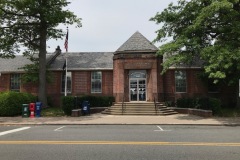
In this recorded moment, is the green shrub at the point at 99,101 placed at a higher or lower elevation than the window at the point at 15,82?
lower

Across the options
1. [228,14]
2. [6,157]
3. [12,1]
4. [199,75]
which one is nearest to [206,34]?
[228,14]

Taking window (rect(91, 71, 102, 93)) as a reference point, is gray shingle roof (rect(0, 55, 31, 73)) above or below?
above

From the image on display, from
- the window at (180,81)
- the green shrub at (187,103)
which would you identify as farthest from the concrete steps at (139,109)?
the window at (180,81)

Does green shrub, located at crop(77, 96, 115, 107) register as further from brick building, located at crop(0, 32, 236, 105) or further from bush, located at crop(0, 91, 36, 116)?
bush, located at crop(0, 91, 36, 116)

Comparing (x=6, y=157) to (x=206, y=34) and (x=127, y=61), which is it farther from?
(x=127, y=61)

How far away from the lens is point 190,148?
30.5 ft

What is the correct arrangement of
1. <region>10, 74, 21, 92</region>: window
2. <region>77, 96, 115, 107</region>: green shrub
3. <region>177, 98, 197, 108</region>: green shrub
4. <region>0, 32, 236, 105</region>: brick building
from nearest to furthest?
<region>177, 98, 197, 108</region>: green shrub, <region>77, 96, 115, 107</region>: green shrub, <region>0, 32, 236, 105</region>: brick building, <region>10, 74, 21, 92</region>: window

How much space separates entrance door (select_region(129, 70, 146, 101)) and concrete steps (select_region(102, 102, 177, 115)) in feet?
8.73

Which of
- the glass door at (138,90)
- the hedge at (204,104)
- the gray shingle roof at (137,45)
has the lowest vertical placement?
the hedge at (204,104)

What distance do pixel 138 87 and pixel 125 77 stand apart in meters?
1.77

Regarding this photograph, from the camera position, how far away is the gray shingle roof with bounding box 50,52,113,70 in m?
33.8

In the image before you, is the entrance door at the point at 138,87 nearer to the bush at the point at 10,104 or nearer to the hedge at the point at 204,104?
the hedge at the point at 204,104

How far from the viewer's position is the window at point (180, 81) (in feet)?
107

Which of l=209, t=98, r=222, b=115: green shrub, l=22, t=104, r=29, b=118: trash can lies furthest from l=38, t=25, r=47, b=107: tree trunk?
l=209, t=98, r=222, b=115: green shrub
